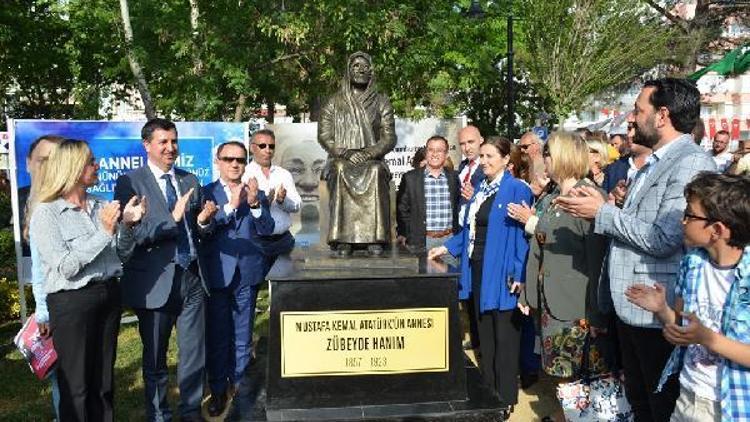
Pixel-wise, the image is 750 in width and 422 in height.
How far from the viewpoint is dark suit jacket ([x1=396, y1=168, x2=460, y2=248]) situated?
5910 millimetres

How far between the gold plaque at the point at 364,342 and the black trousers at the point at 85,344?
0.96m

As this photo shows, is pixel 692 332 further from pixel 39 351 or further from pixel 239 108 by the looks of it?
pixel 239 108

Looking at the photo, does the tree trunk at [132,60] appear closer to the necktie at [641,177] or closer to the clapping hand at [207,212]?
the clapping hand at [207,212]

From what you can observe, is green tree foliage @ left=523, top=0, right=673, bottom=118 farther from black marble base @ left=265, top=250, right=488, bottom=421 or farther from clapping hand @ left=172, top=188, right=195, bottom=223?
clapping hand @ left=172, top=188, right=195, bottom=223

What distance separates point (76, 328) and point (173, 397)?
1.77 meters

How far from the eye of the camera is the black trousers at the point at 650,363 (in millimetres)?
3160

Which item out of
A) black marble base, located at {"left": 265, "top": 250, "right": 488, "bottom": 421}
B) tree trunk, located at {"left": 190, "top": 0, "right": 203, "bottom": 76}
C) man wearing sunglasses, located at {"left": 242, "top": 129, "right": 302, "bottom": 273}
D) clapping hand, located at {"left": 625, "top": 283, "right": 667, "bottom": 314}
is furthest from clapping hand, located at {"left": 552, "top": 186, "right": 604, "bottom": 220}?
tree trunk, located at {"left": 190, "top": 0, "right": 203, "bottom": 76}

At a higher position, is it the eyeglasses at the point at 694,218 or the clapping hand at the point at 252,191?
the clapping hand at the point at 252,191

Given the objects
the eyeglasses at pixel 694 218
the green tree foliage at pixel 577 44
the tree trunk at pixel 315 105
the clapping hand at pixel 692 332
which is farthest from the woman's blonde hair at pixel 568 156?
the green tree foliage at pixel 577 44

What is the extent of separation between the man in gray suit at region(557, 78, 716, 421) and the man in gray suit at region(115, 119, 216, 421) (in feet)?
7.48

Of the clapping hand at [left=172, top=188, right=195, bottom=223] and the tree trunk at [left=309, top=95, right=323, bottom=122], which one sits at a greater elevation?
the tree trunk at [left=309, top=95, right=323, bottom=122]

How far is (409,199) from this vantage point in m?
5.98

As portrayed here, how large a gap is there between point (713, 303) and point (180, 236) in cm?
293

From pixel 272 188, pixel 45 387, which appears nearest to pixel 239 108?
pixel 272 188
